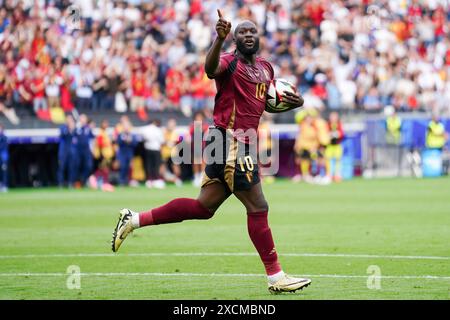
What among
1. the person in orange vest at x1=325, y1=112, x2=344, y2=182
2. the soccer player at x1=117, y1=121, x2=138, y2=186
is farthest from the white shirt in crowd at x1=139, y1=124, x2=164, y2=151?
the person in orange vest at x1=325, y1=112, x2=344, y2=182

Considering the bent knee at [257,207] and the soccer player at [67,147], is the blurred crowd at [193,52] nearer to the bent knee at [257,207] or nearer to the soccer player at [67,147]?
the soccer player at [67,147]

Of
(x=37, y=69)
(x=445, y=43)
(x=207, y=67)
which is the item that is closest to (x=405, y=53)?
(x=445, y=43)

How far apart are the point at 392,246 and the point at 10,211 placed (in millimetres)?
9157

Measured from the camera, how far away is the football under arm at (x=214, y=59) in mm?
8630

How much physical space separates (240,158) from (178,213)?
84cm

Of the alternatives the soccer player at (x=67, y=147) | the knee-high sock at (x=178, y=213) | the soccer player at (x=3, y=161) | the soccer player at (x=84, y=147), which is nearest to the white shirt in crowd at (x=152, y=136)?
the soccer player at (x=84, y=147)

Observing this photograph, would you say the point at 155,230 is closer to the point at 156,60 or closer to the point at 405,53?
the point at 156,60

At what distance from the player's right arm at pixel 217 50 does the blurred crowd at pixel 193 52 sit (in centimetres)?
1878

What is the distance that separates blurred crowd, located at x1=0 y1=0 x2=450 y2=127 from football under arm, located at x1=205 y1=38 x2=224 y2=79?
61.5 feet

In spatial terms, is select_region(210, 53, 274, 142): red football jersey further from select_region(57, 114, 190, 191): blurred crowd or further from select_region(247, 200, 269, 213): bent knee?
select_region(57, 114, 190, 191): blurred crowd

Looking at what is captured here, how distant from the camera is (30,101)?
89.9ft

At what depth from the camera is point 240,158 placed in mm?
9305

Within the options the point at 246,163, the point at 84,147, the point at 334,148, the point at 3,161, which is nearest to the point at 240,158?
the point at 246,163

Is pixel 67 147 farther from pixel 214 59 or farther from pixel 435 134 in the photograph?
pixel 214 59
